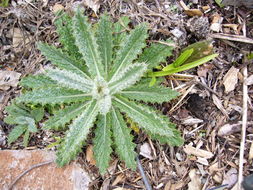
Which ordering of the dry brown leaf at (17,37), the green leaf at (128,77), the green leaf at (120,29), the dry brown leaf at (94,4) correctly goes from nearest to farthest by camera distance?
the green leaf at (128,77) < the green leaf at (120,29) < the dry brown leaf at (94,4) < the dry brown leaf at (17,37)

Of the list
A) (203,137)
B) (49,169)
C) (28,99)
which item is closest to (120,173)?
(49,169)

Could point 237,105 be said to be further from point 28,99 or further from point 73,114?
point 28,99

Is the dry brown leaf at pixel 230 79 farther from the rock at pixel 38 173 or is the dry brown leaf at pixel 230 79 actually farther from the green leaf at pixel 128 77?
the rock at pixel 38 173

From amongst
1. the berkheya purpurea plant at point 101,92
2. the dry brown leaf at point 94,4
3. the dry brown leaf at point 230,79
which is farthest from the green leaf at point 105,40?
the dry brown leaf at point 230,79

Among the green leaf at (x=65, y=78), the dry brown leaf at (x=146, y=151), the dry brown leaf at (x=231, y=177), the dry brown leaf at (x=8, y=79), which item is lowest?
the dry brown leaf at (x=231, y=177)

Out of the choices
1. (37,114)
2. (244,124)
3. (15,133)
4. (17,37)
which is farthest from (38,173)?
(244,124)

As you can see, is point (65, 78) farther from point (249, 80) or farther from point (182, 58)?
point (249, 80)
